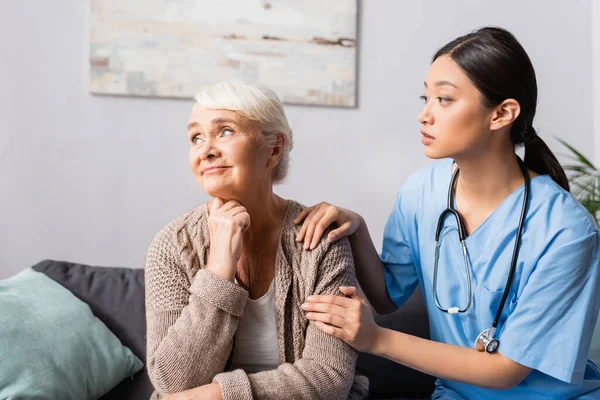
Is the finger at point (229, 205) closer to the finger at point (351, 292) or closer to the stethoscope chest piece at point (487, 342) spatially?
the finger at point (351, 292)

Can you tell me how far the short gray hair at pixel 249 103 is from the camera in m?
1.33

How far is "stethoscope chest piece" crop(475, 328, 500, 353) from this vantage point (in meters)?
1.34

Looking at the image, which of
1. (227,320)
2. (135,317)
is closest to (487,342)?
(227,320)

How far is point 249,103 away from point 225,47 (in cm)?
119

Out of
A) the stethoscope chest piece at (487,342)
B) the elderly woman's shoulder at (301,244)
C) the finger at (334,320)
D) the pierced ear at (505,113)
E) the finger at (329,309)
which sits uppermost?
the pierced ear at (505,113)

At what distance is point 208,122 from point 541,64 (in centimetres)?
194

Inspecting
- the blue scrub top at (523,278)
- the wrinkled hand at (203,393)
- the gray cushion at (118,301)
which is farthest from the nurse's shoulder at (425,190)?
Result: the gray cushion at (118,301)

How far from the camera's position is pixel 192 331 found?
125 centimetres

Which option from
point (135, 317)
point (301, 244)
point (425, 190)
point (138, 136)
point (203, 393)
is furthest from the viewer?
point (138, 136)

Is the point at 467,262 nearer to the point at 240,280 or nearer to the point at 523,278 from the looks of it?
the point at 523,278

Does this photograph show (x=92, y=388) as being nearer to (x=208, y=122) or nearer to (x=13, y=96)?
(x=208, y=122)

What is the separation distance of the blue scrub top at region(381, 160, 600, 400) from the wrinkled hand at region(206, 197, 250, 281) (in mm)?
478

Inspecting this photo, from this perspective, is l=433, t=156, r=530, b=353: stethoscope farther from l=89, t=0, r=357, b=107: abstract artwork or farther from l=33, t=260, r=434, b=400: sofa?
l=89, t=0, r=357, b=107: abstract artwork

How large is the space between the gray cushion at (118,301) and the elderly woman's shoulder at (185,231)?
54cm
